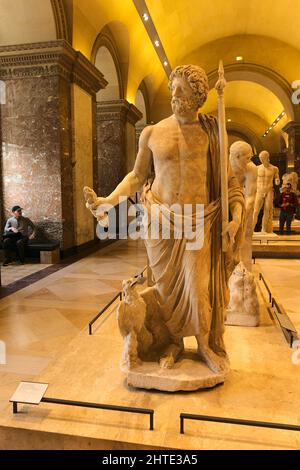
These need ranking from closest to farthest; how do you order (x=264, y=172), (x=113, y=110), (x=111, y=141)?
(x=264, y=172), (x=113, y=110), (x=111, y=141)

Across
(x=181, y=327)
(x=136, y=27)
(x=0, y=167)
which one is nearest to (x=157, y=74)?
(x=136, y=27)

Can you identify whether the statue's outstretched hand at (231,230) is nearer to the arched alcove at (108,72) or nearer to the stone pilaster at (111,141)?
the arched alcove at (108,72)

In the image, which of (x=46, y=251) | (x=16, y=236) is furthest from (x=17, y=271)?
(x=16, y=236)

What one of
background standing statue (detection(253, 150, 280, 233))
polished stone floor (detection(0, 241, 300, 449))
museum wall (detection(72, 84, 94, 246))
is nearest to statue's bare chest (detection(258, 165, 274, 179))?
background standing statue (detection(253, 150, 280, 233))

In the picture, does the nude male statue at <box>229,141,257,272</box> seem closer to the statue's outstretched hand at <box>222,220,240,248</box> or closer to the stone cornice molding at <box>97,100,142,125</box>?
the statue's outstretched hand at <box>222,220,240,248</box>

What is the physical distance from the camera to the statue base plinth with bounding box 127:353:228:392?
9.36ft

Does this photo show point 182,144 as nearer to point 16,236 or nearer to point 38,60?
point 16,236

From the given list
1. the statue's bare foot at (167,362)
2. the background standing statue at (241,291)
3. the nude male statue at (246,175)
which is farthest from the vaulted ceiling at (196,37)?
the statue's bare foot at (167,362)

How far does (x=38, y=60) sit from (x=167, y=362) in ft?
27.7

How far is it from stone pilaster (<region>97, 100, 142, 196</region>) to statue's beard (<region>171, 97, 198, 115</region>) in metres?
11.8

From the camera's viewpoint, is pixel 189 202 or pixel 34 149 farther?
pixel 34 149

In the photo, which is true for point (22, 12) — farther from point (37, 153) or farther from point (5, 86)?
point (37, 153)

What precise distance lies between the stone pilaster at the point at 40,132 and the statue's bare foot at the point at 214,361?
7.22 metres

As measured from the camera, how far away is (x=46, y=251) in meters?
9.38
